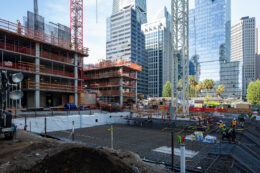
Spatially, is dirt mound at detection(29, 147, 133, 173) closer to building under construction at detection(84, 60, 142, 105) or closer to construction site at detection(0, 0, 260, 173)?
construction site at detection(0, 0, 260, 173)

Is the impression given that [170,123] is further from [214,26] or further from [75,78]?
[214,26]

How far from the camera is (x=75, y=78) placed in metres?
36.9

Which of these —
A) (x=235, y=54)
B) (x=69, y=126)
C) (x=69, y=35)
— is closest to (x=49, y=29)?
(x=69, y=35)

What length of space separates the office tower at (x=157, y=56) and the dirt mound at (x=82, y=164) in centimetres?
12731

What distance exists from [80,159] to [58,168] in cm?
77

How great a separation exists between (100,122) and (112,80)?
26.4 m

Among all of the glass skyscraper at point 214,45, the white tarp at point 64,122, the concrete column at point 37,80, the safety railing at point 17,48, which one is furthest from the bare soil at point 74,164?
the glass skyscraper at point 214,45

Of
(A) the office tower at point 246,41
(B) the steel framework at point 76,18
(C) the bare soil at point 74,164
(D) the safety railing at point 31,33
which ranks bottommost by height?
(C) the bare soil at point 74,164

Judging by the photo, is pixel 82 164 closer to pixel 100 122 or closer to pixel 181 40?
pixel 100 122

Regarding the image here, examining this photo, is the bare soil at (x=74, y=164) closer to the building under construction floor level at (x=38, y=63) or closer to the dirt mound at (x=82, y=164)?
the dirt mound at (x=82, y=164)

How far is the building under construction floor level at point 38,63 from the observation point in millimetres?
27422

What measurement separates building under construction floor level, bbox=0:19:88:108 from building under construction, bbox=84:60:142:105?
1082cm

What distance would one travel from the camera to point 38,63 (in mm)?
30156

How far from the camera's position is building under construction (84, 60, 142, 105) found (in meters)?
46.6
